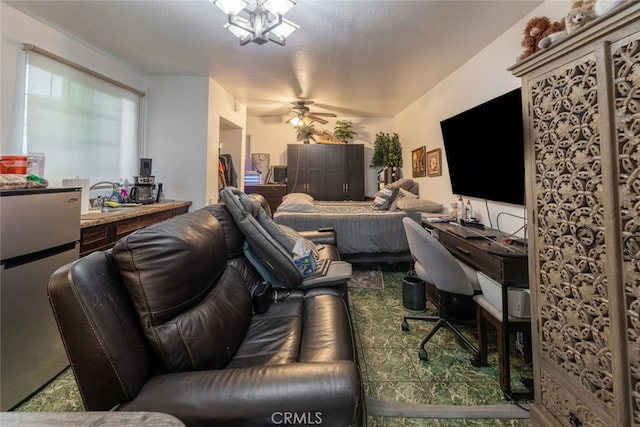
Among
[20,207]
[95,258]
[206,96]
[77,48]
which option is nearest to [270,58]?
[206,96]

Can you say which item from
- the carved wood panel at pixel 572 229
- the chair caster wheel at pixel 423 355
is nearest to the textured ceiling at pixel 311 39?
the carved wood panel at pixel 572 229

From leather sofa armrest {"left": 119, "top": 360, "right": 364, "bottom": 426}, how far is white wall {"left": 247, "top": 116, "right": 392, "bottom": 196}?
5751 millimetres

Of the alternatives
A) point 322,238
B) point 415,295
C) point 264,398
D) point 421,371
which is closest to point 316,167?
point 322,238

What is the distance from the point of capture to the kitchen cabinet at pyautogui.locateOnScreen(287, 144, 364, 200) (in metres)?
5.84

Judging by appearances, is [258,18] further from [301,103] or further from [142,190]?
[301,103]

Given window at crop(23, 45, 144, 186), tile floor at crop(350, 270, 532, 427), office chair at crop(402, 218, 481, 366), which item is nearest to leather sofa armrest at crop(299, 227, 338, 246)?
tile floor at crop(350, 270, 532, 427)

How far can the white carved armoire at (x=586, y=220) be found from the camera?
0.92m

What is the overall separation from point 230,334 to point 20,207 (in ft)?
4.42

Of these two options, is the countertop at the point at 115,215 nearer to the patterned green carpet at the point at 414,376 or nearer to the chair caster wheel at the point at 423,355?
the patterned green carpet at the point at 414,376

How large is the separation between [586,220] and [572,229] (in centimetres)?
7

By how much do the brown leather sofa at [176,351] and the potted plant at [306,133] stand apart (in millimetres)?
4999

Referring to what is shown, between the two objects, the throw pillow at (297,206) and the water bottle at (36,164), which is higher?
the water bottle at (36,164)

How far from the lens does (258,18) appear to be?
203 centimetres

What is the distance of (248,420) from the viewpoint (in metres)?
0.72
